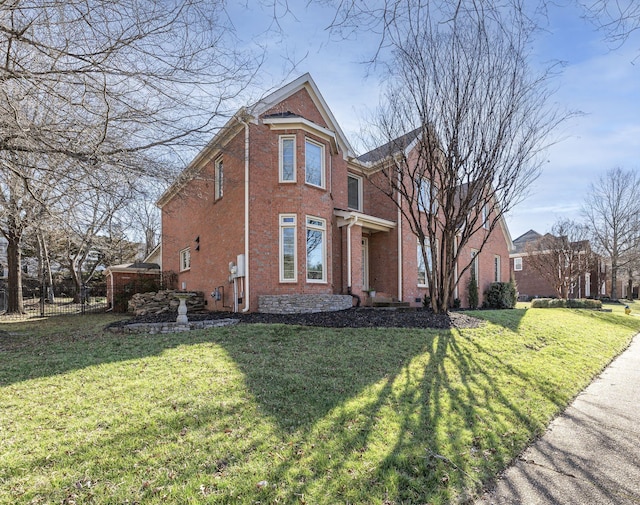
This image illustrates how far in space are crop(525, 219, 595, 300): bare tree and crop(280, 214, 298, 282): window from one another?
65.8 ft

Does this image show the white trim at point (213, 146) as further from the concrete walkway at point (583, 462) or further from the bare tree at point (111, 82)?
the concrete walkway at point (583, 462)

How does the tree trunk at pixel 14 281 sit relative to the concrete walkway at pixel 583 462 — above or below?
above

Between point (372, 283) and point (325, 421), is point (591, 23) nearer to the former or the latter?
point (325, 421)

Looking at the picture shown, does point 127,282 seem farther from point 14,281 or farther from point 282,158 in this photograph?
point 282,158

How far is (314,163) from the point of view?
39.9 feet

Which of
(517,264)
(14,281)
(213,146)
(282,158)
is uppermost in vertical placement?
(282,158)

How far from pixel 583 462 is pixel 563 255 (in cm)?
2460

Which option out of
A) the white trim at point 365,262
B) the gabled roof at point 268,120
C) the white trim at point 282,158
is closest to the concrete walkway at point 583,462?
the gabled roof at point 268,120

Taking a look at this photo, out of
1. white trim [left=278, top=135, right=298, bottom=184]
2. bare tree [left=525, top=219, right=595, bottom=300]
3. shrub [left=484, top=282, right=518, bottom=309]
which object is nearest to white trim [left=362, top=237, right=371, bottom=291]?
white trim [left=278, top=135, right=298, bottom=184]

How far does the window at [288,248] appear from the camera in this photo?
37.2 ft

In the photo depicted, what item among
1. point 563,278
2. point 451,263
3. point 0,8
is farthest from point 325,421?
point 563,278

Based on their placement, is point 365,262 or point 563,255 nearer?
point 365,262

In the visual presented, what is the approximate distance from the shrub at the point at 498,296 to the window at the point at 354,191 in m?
8.86

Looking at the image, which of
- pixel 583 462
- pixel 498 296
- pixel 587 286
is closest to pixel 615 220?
pixel 587 286
